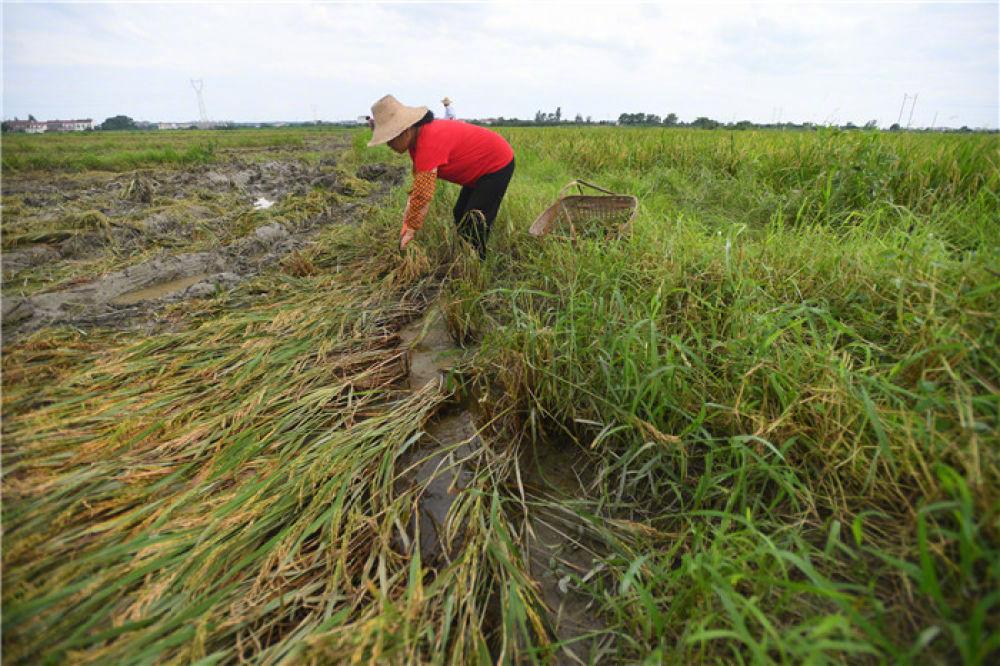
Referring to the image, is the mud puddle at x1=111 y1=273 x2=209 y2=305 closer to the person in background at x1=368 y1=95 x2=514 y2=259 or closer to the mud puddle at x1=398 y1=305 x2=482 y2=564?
the person in background at x1=368 y1=95 x2=514 y2=259

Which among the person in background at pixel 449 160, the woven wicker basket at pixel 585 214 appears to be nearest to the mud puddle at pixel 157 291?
the person in background at pixel 449 160

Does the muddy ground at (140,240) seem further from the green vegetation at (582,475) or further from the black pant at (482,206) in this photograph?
the black pant at (482,206)

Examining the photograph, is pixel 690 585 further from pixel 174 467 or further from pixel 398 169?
pixel 398 169

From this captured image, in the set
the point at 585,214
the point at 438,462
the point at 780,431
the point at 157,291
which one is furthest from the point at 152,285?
the point at 780,431

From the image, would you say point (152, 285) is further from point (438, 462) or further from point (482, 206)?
point (438, 462)

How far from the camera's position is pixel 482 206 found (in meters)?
3.12

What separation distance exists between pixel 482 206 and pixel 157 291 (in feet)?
8.89

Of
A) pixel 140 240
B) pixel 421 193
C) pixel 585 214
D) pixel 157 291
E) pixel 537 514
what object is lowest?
pixel 537 514

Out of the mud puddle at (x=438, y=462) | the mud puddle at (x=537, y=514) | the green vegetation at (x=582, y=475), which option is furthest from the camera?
the mud puddle at (x=438, y=462)

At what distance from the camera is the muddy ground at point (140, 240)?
2.85 m

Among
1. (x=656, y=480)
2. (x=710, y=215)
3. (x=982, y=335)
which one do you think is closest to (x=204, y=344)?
(x=656, y=480)

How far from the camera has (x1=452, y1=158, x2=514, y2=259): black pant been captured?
3.09 metres

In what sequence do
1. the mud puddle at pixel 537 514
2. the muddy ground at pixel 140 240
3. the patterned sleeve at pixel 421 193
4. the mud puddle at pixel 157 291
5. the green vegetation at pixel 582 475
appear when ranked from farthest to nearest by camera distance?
1. the mud puddle at pixel 157 291
2. the muddy ground at pixel 140 240
3. the patterned sleeve at pixel 421 193
4. the mud puddle at pixel 537 514
5. the green vegetation at pixel 582 475

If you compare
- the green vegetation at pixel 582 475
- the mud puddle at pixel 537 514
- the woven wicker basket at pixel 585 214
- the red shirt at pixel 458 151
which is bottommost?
the mud puddle at pixel 537 514
